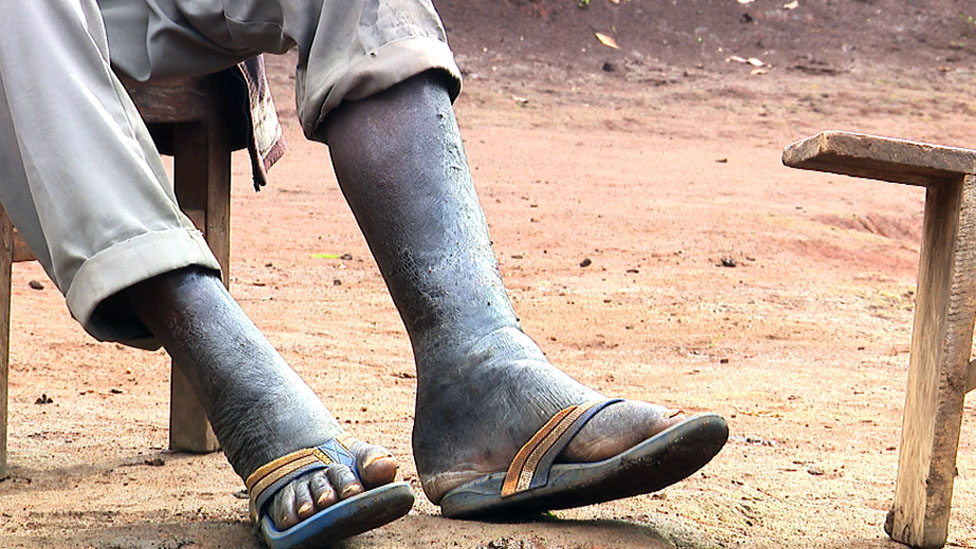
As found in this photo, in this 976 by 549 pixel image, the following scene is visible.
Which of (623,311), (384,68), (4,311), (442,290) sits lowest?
(623,311)

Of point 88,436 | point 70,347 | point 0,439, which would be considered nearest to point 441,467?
point 0,439

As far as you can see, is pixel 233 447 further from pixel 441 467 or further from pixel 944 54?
pixel 944 54

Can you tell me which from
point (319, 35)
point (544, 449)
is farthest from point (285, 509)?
point (319, 35)

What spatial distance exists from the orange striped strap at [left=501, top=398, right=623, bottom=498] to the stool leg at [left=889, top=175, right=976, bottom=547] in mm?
492

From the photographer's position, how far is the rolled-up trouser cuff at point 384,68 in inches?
62.5

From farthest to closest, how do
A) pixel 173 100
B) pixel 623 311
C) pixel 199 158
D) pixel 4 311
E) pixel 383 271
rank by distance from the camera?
pixel 623 311
pixel 199 158
pixel 173 100
pixel 4 311
pixel 383 271

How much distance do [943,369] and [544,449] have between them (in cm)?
58

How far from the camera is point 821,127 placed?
10.0m

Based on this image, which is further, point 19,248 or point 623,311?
point 623,311

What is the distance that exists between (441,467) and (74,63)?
0.69m

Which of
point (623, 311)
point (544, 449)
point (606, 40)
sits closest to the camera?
point (544, 449)

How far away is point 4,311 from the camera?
2039 mm

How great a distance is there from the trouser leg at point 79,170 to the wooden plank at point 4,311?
0.47 m

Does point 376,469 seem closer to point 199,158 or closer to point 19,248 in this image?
point 19,248
